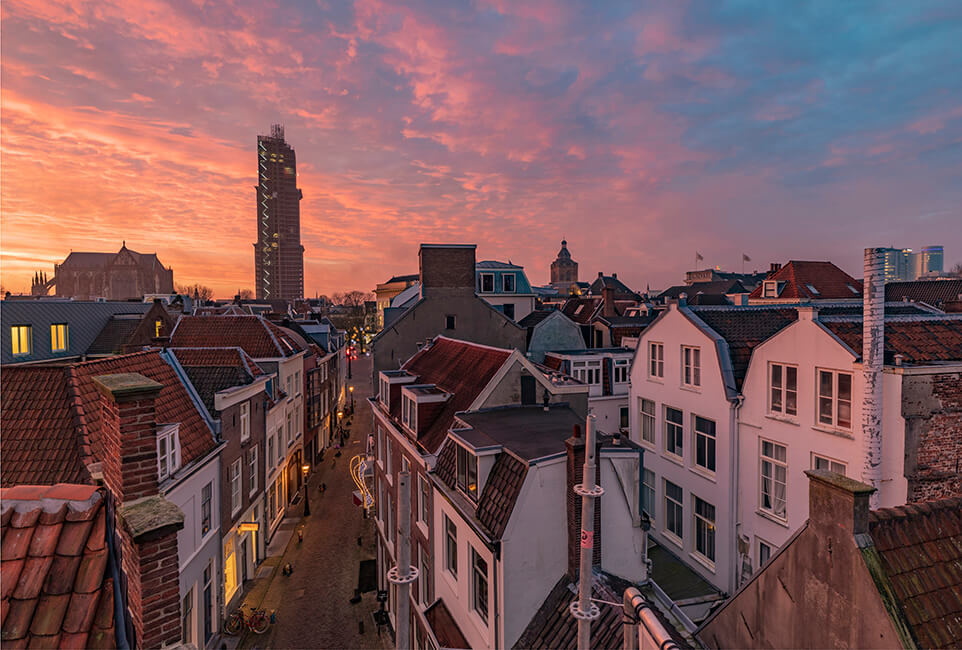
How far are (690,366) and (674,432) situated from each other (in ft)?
12.4

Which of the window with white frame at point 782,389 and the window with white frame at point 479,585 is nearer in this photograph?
the window with white frame at point 479,585

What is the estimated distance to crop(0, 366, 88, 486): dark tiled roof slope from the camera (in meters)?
13.0

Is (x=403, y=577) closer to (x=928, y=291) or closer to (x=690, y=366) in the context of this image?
(x=690, y=366)

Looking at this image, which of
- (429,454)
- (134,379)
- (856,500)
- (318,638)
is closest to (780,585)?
(856,500)

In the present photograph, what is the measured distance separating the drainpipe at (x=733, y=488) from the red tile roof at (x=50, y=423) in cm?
2267

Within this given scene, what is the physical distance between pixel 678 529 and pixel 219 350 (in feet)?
91.9

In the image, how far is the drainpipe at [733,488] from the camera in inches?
791

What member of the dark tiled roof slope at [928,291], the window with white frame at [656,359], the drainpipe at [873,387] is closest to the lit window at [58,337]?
the window with white frame at [656,359]

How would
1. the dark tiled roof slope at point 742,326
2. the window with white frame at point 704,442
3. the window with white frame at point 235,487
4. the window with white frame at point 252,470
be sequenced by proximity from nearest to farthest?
the dark tiled roof slope at point 742,326 → the window with white frame at point 704,442 → the window with white frame at point 235,487 → the window with white frame at point 252,470

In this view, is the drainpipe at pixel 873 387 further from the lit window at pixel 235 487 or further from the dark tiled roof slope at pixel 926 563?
the lit window at pixel 235 487

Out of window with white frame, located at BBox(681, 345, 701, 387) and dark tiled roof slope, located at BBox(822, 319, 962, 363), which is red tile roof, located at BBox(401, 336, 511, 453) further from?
dark tiled roof slope, located at BBox(822, 319, 962, 363)

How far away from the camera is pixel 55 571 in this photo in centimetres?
498

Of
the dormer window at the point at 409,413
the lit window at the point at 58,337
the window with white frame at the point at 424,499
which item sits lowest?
the window with white frame at the point at 424,499

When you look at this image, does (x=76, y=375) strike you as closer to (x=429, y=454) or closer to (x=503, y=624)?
(x=429, y=454)
